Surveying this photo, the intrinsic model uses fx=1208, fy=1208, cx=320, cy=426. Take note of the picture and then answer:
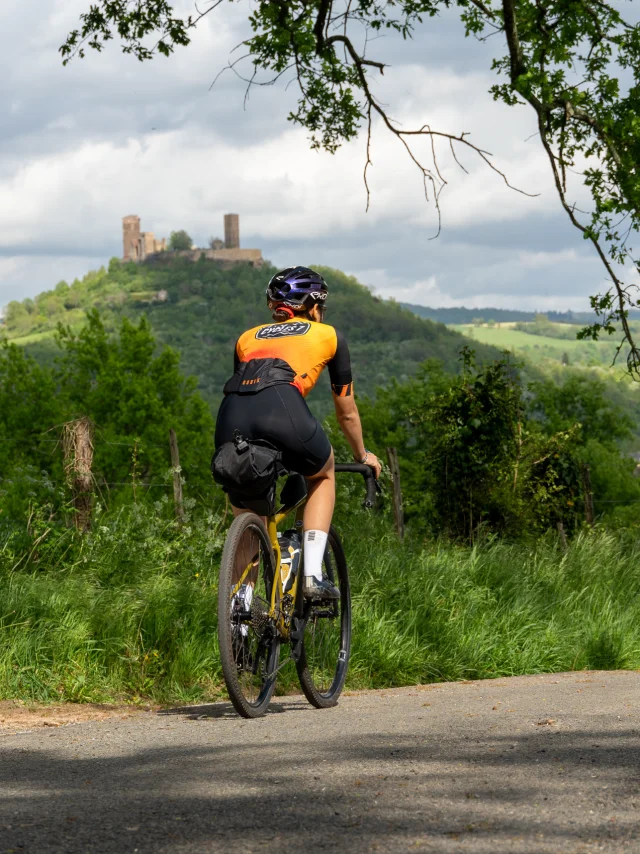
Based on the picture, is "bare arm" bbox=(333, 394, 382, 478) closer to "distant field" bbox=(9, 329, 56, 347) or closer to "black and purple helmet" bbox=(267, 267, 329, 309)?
"black and purple helmet" bbox=(267, 267, 329, 309)

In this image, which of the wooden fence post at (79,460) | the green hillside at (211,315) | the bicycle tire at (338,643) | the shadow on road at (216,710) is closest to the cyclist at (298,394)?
the bicycle tire at (338,643)

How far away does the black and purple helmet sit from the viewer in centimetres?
553

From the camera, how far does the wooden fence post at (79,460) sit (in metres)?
9.15

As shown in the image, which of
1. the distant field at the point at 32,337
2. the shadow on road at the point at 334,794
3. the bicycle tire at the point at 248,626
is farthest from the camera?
the distant field at the point at 32,337

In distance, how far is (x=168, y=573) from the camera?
293 inches

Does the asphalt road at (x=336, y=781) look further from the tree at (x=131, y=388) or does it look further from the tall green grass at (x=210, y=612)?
the tree at (x=131, y=388)

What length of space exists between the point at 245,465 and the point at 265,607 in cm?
65

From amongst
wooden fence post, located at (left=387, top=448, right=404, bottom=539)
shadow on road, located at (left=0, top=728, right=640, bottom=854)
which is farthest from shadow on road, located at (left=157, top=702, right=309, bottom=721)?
wooden fence post, located at (left=387, top=448, right=404, bottom=539)

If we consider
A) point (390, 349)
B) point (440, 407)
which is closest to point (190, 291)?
point (390, 349)

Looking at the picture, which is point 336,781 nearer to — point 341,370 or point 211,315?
point 341,370

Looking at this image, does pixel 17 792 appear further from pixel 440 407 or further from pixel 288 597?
pixel 440 407

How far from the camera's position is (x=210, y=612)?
21.3 feet

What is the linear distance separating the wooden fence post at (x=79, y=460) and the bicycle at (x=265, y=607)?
12.2 feet

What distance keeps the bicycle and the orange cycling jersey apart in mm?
435
